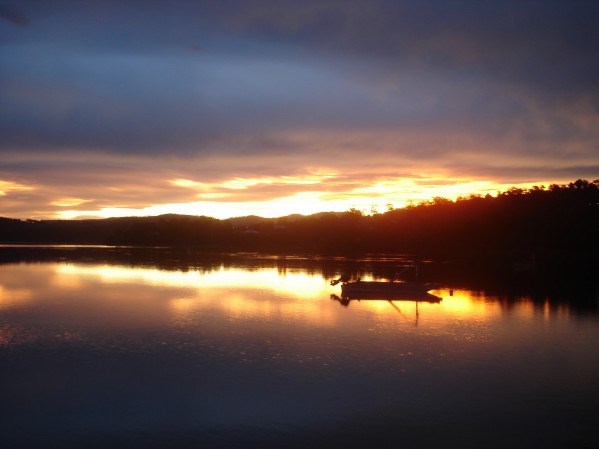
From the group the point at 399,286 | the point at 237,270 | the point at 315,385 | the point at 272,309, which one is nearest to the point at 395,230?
the point at 237,270

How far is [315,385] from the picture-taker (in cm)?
1295

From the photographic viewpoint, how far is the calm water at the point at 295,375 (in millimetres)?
10227

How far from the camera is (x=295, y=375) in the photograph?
13.7m

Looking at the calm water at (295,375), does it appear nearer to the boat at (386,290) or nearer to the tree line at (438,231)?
the boat at (386,290)

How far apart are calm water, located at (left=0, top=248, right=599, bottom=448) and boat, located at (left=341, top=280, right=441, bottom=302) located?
3.71 meters

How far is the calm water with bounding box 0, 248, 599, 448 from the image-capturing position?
10.2 m

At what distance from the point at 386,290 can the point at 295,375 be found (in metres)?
17.9

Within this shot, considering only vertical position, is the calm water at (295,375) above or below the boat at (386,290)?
below

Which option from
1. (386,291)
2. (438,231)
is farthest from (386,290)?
(438,231)

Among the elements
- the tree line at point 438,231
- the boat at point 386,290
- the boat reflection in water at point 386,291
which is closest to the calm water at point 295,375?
the boat reflection in water at point 386,291

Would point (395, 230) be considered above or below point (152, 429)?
above

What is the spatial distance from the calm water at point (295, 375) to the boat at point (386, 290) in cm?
371

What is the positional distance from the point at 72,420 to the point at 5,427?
1143 millimetres

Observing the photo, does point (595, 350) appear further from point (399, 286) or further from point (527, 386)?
point (399, 286)
